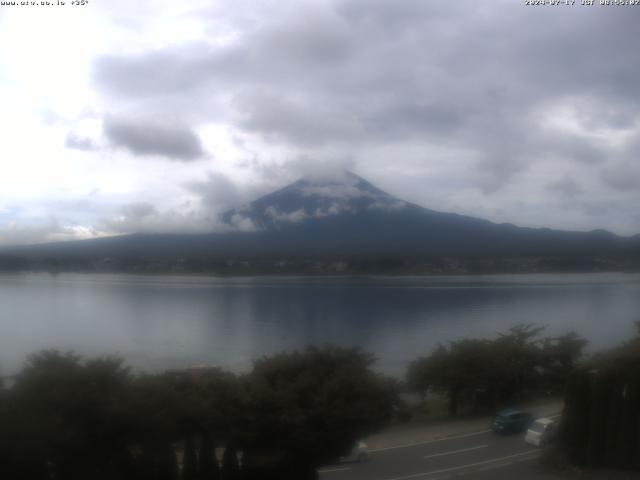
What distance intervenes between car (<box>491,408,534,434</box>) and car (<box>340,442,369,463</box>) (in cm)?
292

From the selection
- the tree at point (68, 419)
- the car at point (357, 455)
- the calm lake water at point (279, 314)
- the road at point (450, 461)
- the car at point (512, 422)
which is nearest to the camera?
the tree at point (68, 419)

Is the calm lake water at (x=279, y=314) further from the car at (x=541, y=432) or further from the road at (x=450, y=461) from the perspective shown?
the car at (x=541, y=432)

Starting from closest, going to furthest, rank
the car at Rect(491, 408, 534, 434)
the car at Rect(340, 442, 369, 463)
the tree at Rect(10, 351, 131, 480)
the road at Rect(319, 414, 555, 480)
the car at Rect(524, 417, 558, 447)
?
1. the tree at Rect(10, 351, 131, 480)
2. the road at Rect(319, 414, 555, 480)
3. the car at Rect(340, 442, 369, 463)
4. the car at Rect(524, 417, 558, 447)
5. the car at Rect(491, 408, 534, 434)

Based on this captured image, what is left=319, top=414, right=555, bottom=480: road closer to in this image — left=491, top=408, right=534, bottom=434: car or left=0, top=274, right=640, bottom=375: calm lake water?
left=491, top=408, right=534, bottom=434: car

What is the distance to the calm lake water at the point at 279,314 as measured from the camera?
1855 centimetres

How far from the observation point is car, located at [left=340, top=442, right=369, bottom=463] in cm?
1038

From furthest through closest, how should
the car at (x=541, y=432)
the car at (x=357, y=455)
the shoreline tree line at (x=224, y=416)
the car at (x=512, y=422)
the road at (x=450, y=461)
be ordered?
the car at (x=512, y=422) → the car at (x=541, y=432) → the car at (x=357, y=455) → the road at (x=450, y=461) → the shoreline tree line at (x=224, y=416)

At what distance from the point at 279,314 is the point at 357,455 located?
16.9 metres

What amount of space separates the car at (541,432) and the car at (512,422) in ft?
0.93

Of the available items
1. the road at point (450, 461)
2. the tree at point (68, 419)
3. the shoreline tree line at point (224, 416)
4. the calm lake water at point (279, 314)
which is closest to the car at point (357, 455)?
the road at point (450, 461)

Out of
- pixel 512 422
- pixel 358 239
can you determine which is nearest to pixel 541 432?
pixel 512 422

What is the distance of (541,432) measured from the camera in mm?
11125

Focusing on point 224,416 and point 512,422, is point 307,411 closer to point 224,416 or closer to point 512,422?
point 224,416

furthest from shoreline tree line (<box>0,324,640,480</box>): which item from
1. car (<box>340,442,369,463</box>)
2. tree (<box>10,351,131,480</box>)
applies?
car (<box>340,442,369,463</box>)
